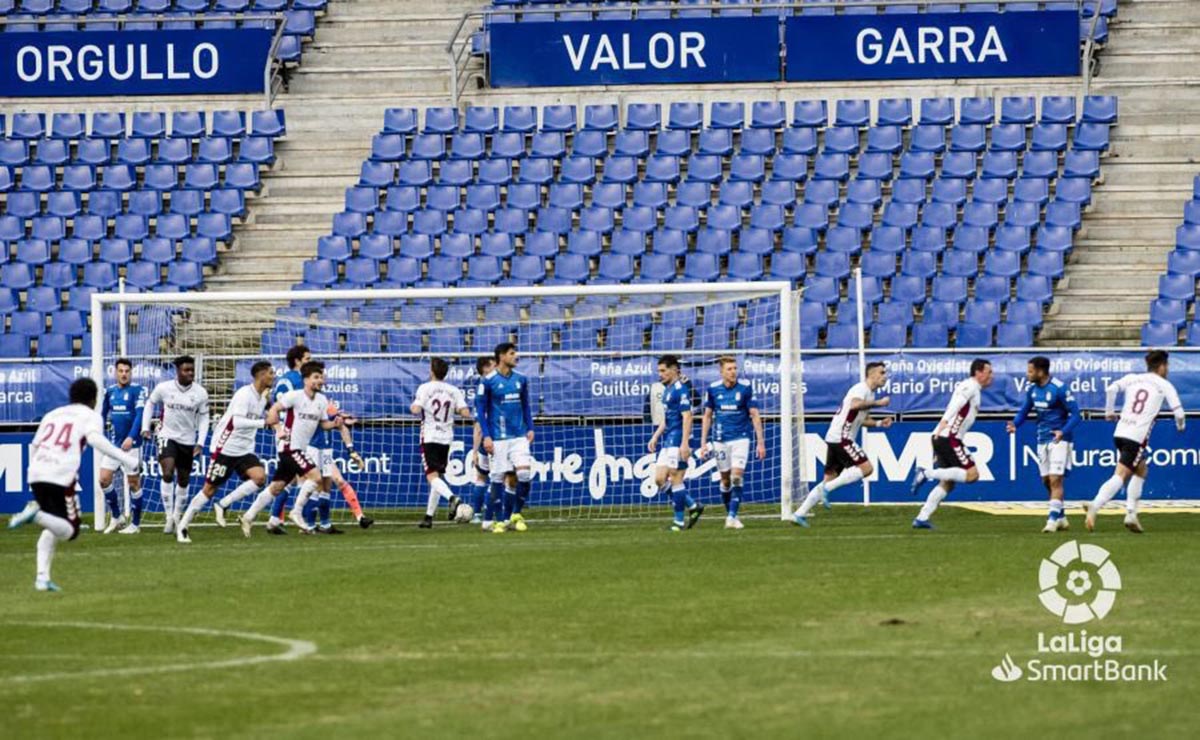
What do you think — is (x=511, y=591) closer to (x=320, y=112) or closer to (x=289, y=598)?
(x=289, y=598)

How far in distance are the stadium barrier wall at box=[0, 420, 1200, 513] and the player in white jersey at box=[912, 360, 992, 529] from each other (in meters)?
5.24

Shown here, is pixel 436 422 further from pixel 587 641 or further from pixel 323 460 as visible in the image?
pixel 587 641

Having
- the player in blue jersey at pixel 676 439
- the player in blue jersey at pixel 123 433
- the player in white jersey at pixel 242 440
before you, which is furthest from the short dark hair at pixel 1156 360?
the player in blue jersey at pixel 123 433

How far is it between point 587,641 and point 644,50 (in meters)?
25.3

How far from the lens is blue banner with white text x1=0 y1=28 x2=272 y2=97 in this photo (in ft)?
125

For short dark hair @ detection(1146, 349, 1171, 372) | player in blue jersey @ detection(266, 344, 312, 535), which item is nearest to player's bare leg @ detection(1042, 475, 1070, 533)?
short dark hair @ detection(1146, 349, 1171, 372)

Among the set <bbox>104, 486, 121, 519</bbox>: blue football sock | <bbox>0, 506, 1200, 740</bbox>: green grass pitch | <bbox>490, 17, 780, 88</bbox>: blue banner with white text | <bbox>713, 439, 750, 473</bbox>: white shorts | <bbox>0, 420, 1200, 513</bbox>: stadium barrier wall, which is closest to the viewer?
<bbox>0, 506, 1200, 740</bbox>: green grass pitch

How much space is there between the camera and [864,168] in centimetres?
3494

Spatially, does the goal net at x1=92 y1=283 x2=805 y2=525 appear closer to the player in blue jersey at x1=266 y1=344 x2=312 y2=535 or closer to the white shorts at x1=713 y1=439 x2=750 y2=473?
the player in blue jersey at x1=266 y1=344 x2=312 y2=535

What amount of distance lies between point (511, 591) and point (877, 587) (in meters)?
2.75

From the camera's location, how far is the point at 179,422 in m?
24.7

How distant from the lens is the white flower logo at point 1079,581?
Result: 1370 centimetres

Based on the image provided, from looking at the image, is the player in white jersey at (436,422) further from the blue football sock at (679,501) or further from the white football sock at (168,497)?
the white football sock at (168,497)

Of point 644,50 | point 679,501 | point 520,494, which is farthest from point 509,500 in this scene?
point 644,50
